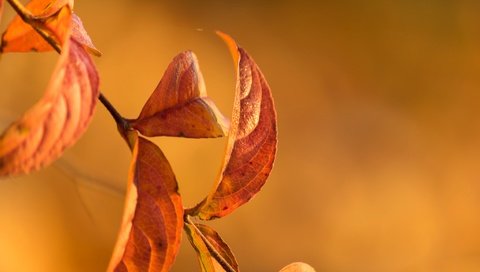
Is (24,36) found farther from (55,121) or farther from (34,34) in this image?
(55,121)

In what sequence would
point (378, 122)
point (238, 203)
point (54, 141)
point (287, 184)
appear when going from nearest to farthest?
point (54, 141), point (238, 203), point (287, 184), point (378, 122)

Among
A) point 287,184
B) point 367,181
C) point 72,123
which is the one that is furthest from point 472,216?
point 72,123

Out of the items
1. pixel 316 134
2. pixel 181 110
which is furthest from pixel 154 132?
pixel 316 134

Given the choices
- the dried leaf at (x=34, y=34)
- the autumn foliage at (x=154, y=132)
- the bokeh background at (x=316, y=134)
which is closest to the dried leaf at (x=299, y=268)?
the autumn foliage at (x=154, y=132)

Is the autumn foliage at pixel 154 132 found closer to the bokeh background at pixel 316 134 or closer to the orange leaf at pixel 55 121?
the orange leaf at pixel 55 121

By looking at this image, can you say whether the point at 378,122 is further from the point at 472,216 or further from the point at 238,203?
the point at 238,203
